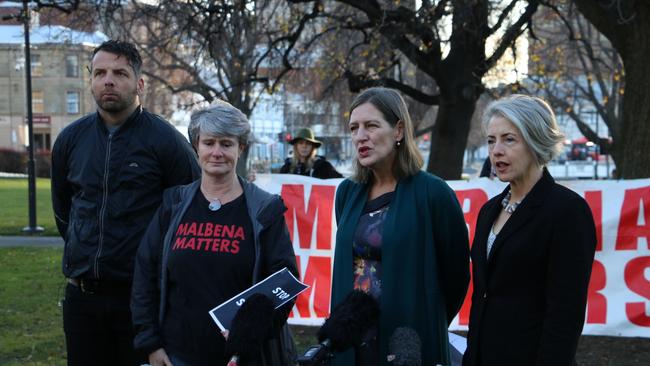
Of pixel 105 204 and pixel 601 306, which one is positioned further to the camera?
pixel 601 306

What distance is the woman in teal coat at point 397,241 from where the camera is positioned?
3.49 metres

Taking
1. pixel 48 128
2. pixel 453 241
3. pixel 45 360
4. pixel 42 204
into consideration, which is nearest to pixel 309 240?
pixel 45 360

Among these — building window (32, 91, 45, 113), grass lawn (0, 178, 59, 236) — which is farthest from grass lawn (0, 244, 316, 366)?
building window (32, 91, 45, 113)

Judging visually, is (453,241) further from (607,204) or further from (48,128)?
(48,128)

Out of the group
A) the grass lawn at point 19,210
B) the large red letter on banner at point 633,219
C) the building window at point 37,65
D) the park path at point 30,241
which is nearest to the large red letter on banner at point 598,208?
the large red letter on banner at point 633,219

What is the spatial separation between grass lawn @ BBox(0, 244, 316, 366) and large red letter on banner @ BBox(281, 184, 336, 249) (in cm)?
100

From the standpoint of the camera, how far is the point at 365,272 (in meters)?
3.61

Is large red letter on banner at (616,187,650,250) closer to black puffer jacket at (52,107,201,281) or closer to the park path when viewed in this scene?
black puffer jacket at (52,107,201,281)

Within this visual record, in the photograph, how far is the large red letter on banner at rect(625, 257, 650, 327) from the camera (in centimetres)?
771

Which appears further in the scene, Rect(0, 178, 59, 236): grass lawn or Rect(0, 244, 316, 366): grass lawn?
Answer: Rect(0, 178, 59, 236): grass lawn

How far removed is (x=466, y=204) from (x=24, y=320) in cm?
500

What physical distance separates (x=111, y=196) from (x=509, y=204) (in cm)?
208

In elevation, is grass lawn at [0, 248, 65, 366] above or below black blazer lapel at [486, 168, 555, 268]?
below

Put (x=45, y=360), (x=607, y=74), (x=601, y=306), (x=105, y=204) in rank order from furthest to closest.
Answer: (x=607, y=74)
(x=601, y=306)
(x=45, y=360)
(x=105, y=204)
